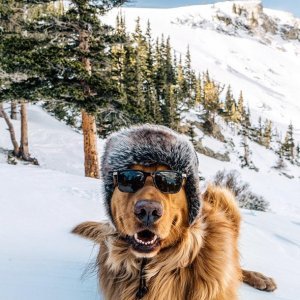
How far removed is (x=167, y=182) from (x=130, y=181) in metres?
0.22

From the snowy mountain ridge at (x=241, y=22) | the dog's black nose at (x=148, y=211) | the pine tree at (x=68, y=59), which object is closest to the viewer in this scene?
the dog's black nose at (x=148, y=211)

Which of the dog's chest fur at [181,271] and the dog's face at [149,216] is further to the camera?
the dog's chest fur at [181,271]

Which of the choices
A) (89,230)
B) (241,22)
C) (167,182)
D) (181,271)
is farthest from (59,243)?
(241,22)

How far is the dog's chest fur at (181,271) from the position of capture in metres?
2.34

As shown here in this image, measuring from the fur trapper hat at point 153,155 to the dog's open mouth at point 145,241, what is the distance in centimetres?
31

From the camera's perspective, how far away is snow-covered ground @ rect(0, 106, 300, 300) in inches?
111

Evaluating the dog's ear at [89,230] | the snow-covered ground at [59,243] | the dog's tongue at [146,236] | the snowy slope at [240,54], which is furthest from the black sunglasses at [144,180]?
the snowy slope at [240,54]

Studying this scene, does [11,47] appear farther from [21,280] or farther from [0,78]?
[21,280]

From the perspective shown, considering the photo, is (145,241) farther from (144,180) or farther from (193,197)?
(193,197)

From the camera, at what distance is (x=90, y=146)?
1195 cm

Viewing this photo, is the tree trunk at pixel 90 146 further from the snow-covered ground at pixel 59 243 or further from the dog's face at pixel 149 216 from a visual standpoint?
the dog's face at pixel 149 216

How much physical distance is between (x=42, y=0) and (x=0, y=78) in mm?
2893

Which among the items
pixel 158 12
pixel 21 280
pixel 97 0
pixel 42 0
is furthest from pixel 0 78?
pixel 158 12

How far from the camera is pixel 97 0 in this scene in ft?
38.8
